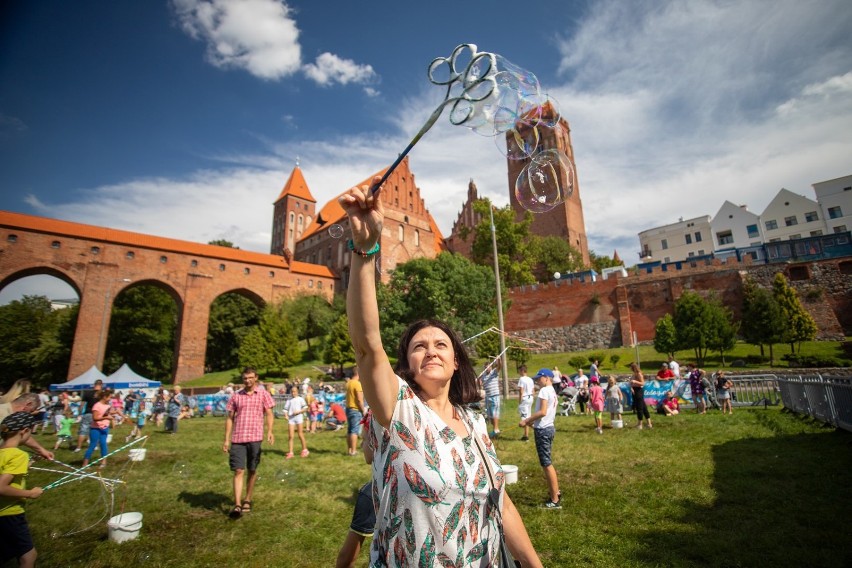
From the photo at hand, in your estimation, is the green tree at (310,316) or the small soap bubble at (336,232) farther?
the green tree at (310,316)

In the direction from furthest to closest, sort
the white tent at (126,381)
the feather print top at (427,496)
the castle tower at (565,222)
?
the castle tower at (565,222) < the white tent at (126,381) < the feather print top at (427,496)

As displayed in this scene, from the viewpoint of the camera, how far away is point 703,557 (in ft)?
13.4

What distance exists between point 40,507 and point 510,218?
4631cm

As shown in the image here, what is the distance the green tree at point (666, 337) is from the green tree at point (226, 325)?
1700 inches

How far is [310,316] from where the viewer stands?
166 feet

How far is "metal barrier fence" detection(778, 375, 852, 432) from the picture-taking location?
8.49m

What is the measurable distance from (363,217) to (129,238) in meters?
52.7

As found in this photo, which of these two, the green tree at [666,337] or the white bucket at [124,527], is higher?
the green tree at [666,337]

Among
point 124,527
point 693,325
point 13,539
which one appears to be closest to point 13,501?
point 13,539

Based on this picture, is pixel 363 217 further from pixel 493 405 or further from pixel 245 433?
pixel 493 405

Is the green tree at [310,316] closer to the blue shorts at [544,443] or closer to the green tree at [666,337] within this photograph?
the green tree at [666,337]

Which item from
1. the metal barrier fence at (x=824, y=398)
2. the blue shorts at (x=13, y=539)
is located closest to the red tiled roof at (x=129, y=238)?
the blue shorts at (x=13, y=539)

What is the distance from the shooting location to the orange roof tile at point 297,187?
8281cm

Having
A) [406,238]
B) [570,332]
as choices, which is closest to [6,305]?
[406,238]
